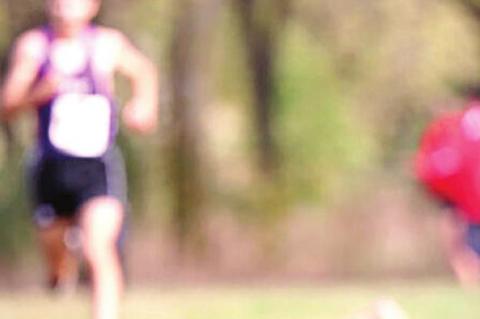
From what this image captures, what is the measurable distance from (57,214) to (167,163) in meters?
7.06

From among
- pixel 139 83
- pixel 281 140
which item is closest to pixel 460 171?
pixel 139 83

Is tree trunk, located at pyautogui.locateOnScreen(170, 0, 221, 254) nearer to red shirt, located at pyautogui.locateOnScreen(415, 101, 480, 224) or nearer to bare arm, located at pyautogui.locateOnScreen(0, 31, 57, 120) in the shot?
red shirt, located at pyautogui.locateOnScreen(415, 101, 480, 224)

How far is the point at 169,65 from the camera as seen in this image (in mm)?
12820

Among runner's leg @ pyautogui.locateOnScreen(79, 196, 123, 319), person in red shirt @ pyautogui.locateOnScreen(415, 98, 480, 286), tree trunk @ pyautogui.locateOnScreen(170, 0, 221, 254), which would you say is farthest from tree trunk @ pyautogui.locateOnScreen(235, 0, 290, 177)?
runner's leg @ pyautogui.locateOnScreen(79, 196, 123, 319)

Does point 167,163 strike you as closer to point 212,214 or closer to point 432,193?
point 212,214

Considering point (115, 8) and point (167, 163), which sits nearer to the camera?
point (115, 8)

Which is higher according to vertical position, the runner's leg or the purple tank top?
the purple tank top

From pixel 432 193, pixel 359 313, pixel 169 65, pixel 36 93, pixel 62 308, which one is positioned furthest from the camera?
pixel 169 65

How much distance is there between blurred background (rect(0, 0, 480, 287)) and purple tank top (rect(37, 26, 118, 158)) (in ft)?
20.1

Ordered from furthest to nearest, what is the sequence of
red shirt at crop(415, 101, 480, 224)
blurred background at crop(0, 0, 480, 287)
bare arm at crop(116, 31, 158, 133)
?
1. blurred background at crop(0, 0, 480, 287)
2. red shirt at crop(415, 101, 480, 224)
3. bare arm at crop(116, 31, 158, 133)

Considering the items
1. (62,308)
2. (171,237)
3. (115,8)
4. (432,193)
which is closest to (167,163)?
(171,237)

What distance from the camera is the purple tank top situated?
17.6 ft

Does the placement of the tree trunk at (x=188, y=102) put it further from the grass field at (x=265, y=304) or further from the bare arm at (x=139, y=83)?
the bare arm at (x=139, y=83)

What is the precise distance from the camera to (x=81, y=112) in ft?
17.6
